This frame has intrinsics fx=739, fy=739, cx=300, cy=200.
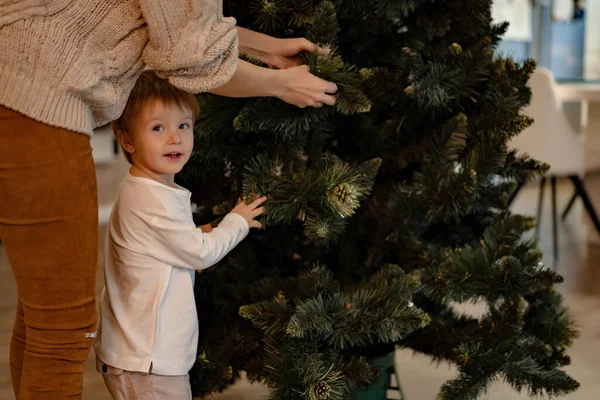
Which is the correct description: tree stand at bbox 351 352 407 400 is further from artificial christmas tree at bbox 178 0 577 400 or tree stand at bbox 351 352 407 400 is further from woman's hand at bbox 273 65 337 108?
woman's hand at bbox 273 65 337 108

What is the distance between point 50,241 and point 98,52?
0.91ft

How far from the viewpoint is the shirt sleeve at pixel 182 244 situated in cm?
127

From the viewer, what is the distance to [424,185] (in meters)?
1.47

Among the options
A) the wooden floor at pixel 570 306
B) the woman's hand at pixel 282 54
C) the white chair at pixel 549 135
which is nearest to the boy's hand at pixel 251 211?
the woman's hand at pixel 282 54

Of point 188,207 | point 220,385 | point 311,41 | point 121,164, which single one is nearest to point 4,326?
point 220,385

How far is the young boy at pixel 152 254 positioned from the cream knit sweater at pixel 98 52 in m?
0.17

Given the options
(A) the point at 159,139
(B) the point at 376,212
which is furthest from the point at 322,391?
(A) the point at 159,139

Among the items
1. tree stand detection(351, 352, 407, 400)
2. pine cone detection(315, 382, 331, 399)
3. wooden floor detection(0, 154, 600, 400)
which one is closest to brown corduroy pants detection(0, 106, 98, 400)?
pine cone detection(315, 382, 331, 399)

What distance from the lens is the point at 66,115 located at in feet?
3.33

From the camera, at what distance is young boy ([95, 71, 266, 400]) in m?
1.28

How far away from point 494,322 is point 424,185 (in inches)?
12.6

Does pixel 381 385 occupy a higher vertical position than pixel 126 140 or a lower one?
lower

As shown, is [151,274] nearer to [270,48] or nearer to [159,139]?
[159,139]

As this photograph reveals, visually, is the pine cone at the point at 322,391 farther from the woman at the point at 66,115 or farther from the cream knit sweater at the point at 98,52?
the cream knit sweater at the point at 98,52
